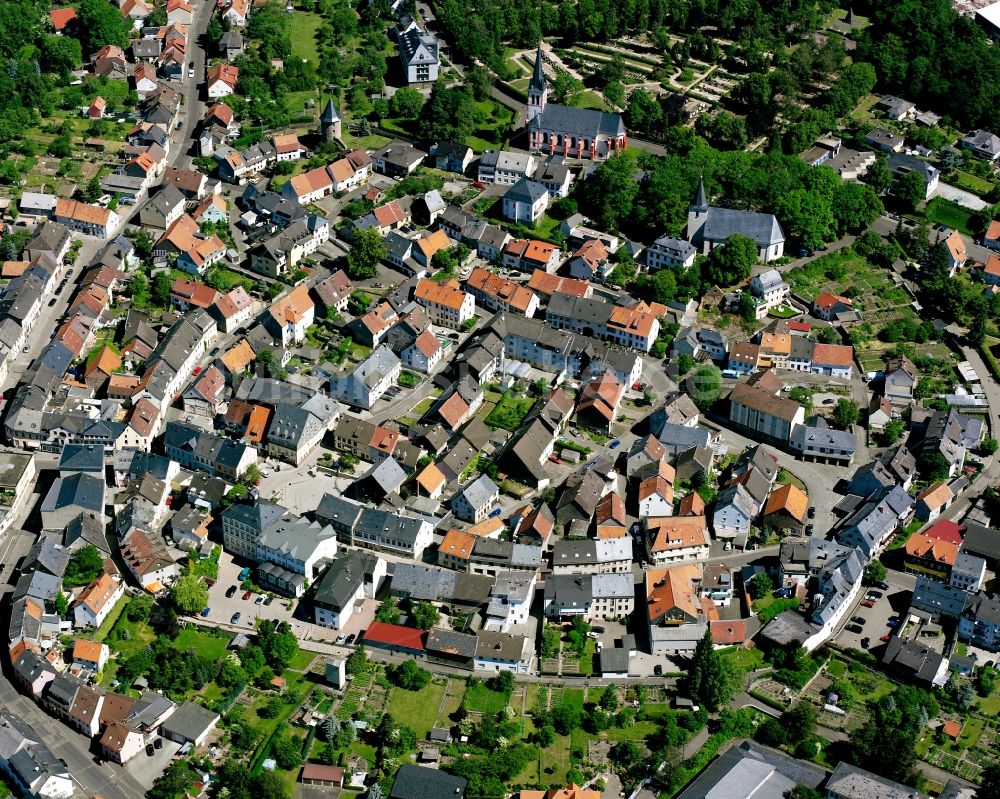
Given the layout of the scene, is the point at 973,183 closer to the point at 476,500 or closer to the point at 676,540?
the point at 676,540

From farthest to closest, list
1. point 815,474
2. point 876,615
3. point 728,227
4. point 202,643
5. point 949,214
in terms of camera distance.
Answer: point 949,214 < point 728,227 < point 815,474 < point 876,615 < point 202,643

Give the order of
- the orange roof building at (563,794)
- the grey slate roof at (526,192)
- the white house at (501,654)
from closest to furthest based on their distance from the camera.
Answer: the orange roof building at (563,794) → the white house at (501,654) → the grey slate roof at (526,192)

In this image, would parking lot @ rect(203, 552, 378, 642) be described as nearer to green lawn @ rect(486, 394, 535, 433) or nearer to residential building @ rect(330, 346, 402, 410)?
residential building @ rect(330, 346, 402, 410)

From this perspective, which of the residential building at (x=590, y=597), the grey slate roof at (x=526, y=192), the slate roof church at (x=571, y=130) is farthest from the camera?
the slate roof church at (x=571, y=130)

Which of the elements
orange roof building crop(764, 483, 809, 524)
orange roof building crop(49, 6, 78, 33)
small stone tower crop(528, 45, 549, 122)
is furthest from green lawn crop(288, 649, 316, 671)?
orange roof building crop(49, 6, 78, 33)

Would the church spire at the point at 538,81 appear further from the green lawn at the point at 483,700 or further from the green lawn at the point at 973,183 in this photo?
the green lawn at the point at 483,700

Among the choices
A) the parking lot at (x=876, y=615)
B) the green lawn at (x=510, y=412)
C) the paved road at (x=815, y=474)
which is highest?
the paved road at (x=815, y=474)

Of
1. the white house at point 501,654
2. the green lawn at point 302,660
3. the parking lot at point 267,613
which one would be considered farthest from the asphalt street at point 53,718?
the white house at point 501,654

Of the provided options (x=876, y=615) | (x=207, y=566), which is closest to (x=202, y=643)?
(x=207, y=566)
